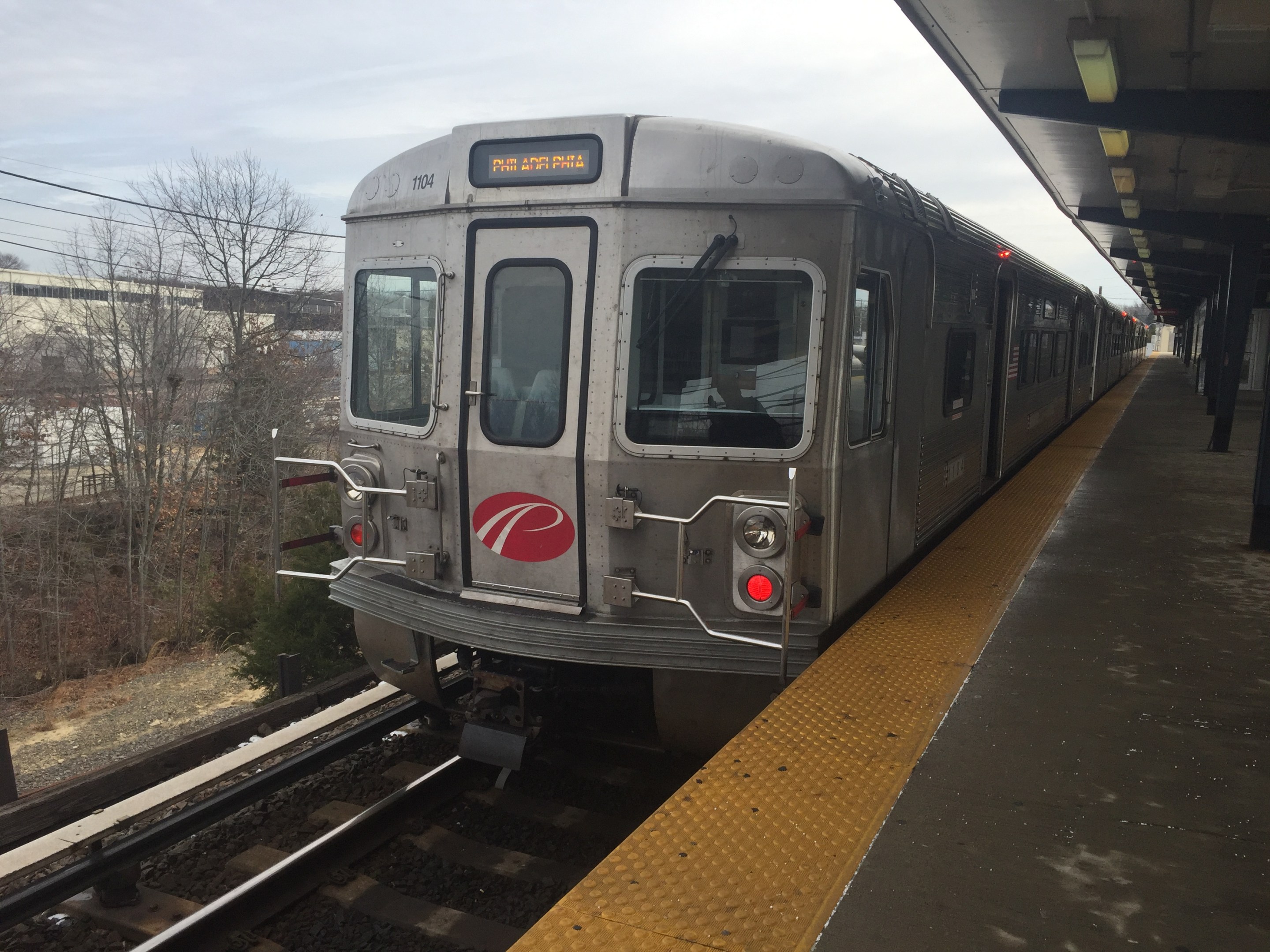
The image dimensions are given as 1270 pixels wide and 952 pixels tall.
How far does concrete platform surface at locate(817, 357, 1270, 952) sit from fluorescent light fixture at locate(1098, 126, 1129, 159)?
485cm

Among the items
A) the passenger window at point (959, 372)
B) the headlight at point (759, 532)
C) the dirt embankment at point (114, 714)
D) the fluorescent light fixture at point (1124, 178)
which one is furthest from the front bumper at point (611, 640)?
the fluorescent light fixture at point (1124, 178)

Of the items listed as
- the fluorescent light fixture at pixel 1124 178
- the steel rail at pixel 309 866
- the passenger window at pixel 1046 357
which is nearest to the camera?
the steel rail at pixel 309 866

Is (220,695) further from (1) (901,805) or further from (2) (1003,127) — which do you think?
(1) (901,805)

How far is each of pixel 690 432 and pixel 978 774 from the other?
183 centimetres

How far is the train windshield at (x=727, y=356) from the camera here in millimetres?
4297

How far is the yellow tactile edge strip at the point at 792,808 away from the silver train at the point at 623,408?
0.30 m

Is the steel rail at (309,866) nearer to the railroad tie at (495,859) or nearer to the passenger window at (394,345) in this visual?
the railroad tie at (495,859)

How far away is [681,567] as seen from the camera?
159 inches

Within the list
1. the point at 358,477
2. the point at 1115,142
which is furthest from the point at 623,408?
the point at 1115,142

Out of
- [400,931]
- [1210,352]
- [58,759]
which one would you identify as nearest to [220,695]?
[58,759]

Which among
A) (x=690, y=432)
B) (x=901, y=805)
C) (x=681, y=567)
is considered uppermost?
(x=690, y=432)

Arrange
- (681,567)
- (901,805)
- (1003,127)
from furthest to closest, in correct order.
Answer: (1003,127) < (681,567) < (901,805)

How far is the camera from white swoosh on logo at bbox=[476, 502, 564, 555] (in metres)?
4.55

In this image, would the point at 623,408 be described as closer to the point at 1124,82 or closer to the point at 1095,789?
the point at 1095,789
